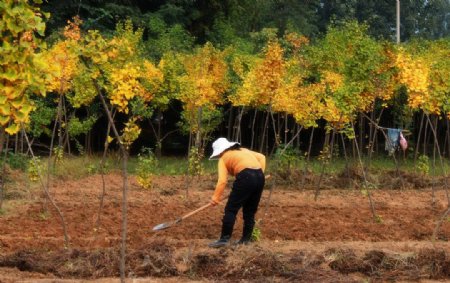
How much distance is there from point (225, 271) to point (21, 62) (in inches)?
120

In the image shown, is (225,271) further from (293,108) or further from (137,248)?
(293,108)

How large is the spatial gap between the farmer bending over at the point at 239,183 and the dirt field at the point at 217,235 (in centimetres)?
33

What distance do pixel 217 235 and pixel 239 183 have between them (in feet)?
3.84

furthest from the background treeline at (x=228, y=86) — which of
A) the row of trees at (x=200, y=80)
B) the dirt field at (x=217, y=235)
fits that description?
the dirt field at (x=217, y=235)

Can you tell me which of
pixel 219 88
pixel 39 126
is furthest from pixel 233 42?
pixel 39 126

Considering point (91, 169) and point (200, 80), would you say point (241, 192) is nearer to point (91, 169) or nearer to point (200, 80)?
point (200, 80)

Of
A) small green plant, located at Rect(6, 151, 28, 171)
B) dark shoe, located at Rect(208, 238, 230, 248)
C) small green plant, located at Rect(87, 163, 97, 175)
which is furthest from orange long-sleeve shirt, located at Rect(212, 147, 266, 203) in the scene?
small green plant, located at Rect(6, 151, 28, 171)

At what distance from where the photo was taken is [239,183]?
7543mm

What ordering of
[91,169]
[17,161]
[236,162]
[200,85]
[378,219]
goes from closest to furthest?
[236,162], [378,219], [200,85], [17,161], [91,169]

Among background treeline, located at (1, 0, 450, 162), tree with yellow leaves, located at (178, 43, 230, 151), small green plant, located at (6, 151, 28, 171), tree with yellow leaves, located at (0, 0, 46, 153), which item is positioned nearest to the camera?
tree with yellow leaves, located at (0, 0, 46, 153)

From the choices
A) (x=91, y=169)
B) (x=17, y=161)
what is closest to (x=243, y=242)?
(x=91, y=169)

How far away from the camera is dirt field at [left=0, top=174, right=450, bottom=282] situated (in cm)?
652

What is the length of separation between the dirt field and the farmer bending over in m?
0.33

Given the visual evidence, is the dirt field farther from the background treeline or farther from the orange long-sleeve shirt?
the background treeline
